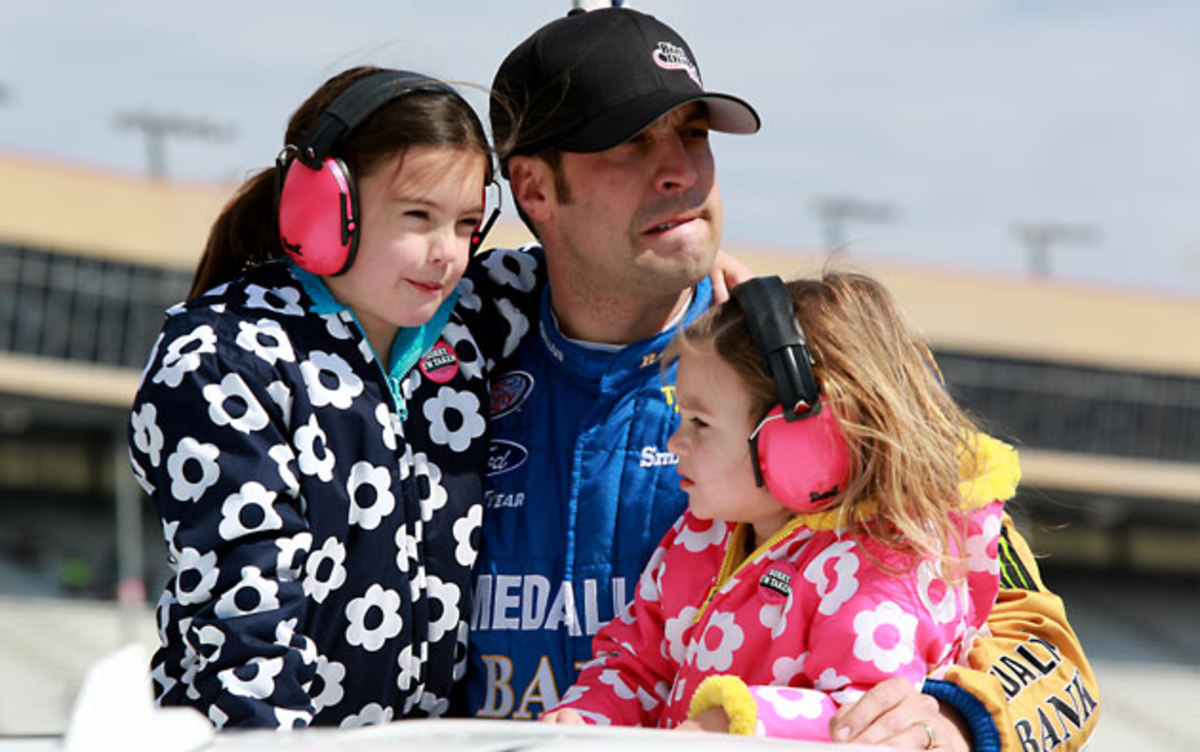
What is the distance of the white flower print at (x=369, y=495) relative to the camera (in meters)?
2.66

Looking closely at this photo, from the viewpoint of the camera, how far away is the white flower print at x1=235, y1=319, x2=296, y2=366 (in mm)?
2613

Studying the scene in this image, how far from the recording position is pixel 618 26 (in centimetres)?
326

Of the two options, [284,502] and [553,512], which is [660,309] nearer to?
[553,512]

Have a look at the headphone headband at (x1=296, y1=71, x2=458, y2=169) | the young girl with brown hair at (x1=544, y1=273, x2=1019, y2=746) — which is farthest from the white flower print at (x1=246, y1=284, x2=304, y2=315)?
the young girl with brown hair at (x1=544, y1=273, x2=1019, y2=746)

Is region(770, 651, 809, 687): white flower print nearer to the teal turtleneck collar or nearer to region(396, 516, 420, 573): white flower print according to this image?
region(396, 516, 420, 573): white flower print

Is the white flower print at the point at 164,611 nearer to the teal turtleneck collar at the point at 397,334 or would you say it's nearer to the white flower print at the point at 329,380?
the white flower print at the point at 329,380

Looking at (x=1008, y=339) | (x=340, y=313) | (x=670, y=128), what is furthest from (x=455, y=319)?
(x=1008, y=339)

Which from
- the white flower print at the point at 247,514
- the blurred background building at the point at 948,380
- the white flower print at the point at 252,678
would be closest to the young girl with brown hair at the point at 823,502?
the white flower print at the point at 252,678

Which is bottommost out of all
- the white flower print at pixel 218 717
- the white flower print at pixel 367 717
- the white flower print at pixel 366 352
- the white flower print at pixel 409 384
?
the white flower print at pixel 367 717

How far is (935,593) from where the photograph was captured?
8.00ft

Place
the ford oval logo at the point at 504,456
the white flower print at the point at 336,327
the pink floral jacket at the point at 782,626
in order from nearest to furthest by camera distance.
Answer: the pink floral jacket at the point at 782,626
the white flower print at the point at 336,327
the ford oval logo at the point at 504,456

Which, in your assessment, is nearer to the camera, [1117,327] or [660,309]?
[660,309]

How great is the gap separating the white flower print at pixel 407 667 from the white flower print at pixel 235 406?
496mm

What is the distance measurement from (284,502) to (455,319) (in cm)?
67
